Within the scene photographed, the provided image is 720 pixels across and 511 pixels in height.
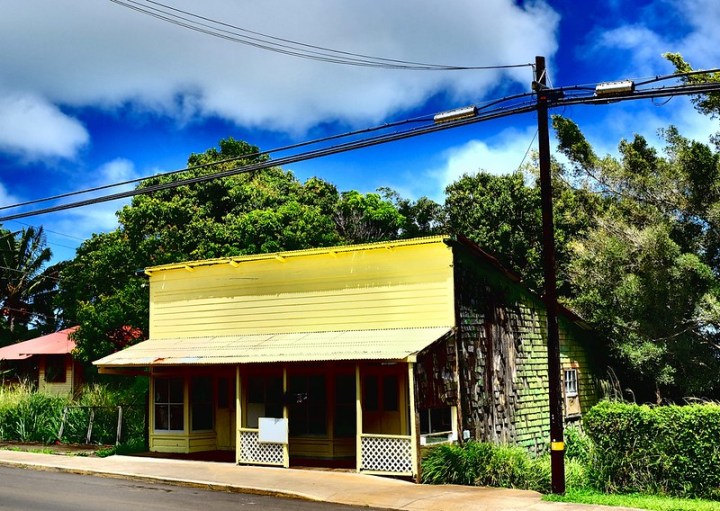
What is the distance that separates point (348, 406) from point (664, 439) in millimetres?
8338

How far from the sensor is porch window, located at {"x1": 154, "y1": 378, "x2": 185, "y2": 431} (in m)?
21.2

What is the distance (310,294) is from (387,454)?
5242 millimetres

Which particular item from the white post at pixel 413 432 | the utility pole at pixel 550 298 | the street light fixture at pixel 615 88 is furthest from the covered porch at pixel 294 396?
the street light fixture at pixel 615 88

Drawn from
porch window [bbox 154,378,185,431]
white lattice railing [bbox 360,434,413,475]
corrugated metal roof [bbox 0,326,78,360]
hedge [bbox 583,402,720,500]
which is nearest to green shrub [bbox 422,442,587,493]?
white lattice railing [bbox 360,434,413,475]

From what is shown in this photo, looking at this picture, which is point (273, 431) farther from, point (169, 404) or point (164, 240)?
point (164, 240)

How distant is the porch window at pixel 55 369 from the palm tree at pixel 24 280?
A: 9.62m

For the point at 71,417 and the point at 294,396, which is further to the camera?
the point at 71,417

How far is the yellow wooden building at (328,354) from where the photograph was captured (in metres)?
17.4

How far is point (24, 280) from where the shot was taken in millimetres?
47000

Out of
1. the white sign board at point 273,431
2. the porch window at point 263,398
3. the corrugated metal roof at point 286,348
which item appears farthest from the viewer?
the porch window at point 263,398

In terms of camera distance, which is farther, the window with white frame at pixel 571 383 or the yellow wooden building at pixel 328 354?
the window with white frame at pixel 571 383

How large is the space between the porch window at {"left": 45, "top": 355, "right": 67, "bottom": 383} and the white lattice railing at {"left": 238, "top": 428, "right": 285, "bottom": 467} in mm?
21776

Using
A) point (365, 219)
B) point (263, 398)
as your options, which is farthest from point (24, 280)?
point (263, 398)

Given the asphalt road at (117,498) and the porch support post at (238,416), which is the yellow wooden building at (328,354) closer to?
the porch support post at (238,416)
